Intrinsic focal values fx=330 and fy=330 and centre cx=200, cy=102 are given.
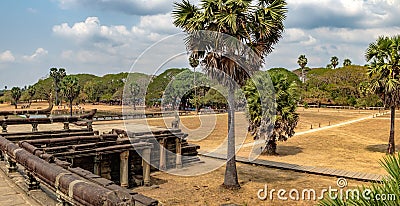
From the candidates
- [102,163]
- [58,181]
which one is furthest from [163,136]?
[58,181]

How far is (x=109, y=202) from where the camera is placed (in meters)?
2.95

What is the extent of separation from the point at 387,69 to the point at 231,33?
44.1ft

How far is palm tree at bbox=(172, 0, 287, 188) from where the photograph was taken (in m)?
14.2

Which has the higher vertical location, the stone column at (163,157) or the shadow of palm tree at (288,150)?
the stone column at (163,157)

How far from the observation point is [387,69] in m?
21.8

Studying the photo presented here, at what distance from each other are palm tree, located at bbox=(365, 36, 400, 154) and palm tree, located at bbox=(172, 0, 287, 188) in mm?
11017

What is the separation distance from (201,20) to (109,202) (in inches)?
476

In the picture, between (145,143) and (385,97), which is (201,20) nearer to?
(145,143)

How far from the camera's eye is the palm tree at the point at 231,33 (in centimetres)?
1418

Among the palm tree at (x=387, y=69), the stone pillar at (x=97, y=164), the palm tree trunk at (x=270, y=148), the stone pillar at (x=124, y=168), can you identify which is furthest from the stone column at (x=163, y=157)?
the palm tree at (x=387, y=69)

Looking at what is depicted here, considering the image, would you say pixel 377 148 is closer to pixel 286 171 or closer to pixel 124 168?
pixel 286 171

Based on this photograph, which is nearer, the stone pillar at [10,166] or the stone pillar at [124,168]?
the stone pillar at [10,166]

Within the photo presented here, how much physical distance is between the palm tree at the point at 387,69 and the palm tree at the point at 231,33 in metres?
11.0

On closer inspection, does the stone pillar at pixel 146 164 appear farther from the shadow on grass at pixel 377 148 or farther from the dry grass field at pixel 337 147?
the shadow on grass at pixel 377 148
